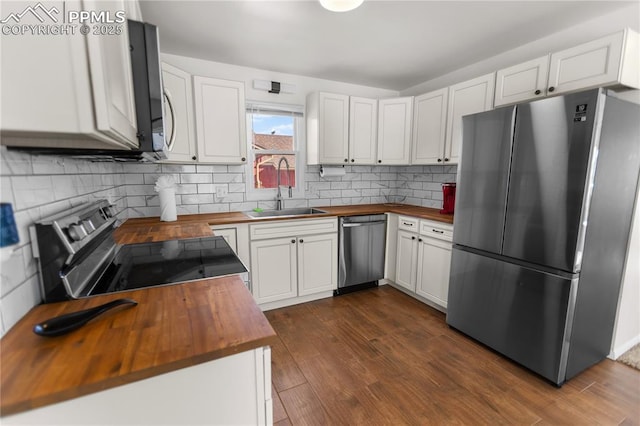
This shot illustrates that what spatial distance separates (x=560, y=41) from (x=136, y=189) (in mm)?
3760

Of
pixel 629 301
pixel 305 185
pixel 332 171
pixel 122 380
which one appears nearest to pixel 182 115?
pixel 305 185

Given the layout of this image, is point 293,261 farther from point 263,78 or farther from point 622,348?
point 622,348

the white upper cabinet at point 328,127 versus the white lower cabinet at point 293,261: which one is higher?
the white upper cabinet at point 328,127

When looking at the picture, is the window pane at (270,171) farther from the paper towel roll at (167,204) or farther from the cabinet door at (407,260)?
the cabinet door at (407,260)

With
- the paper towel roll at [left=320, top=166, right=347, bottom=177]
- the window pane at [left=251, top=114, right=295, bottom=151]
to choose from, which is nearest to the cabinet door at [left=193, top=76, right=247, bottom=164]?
the window pane at [left=251, top=114, right=295, bottom=151]

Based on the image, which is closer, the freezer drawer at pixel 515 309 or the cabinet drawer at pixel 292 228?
the freezer drawer at pixel 515 309

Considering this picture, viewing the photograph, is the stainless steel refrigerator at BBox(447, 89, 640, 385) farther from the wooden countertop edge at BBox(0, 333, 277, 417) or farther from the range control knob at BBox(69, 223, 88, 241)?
the range control knob at BBox(69, 223, 88, 241)

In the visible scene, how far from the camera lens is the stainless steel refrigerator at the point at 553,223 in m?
1.61

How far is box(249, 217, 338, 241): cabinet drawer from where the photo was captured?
258 centimetres

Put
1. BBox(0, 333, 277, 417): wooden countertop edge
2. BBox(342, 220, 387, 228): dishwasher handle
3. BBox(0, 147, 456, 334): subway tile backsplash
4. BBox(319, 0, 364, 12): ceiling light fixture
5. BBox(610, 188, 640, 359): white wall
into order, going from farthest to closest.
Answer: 1. BBox(342, 220, 387, 228): dishwasher handle
2. BBox(610, 188, 640, 359): white wall
3. BBox(319, 0, 364, 12): ceiling light fixture
4. BBox(0, 147, 456, 334): subway tile backsplash
5. BBox(0, 333, 277, 417): wooden countertop edge

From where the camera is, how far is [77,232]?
0.99 meters

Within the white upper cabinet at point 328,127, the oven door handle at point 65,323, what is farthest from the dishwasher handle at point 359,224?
the oven door handle at point 65,323

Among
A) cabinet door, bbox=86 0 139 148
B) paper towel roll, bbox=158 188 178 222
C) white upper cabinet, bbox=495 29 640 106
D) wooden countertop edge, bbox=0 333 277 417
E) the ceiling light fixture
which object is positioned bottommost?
wooden countertop edge, bbox=0 333 277 417

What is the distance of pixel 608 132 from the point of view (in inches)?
63.6
